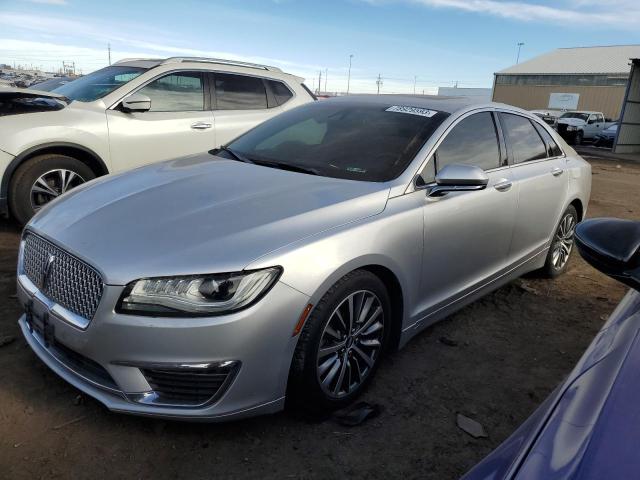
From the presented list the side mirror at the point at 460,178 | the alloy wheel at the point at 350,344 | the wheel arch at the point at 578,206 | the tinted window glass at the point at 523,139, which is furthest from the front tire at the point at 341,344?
the wheel arch at the point at 578,206

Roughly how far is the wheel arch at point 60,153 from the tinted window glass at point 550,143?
13.5ft

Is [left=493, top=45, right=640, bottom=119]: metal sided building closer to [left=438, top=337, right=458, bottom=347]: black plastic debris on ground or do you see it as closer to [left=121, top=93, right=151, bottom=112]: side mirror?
[left=121, top=93, right=151, bottom=112]: side mirror

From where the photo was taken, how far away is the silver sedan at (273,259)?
2084 mm

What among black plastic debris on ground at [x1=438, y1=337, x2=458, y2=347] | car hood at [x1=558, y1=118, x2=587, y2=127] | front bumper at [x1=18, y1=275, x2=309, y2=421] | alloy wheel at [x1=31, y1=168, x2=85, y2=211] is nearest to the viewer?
front bumper at [x1=18, y1=275, x2=309, y2=421]

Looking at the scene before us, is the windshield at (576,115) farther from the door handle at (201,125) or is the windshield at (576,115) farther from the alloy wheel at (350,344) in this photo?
the alloy wheel at (350,344)

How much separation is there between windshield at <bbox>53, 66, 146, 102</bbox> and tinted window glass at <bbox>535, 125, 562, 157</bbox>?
4.10 meters

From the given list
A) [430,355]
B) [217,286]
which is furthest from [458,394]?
[217,286]

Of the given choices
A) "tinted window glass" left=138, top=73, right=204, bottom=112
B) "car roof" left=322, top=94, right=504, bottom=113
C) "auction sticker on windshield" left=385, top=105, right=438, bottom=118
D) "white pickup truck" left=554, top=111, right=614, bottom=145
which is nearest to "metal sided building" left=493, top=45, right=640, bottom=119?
"white pickup truck" left=554, top=111, right=614, bottom=145

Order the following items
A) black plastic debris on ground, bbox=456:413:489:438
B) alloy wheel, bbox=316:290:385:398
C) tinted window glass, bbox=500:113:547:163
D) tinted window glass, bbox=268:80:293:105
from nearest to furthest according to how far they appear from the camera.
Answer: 1. alloy wheel, bbox=316:290:385:398
2. black plastic debris on ground, bbox=456:413:489:438
3. tinted window glass, bbox=500:113:547:163
4. tinted window glass, bbox=268:80:293:105

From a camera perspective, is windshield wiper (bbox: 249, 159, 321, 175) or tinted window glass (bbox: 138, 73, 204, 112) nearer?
windshield wiper (bbox: 249, 159, 321, 175)

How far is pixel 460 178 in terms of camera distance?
2803 mm

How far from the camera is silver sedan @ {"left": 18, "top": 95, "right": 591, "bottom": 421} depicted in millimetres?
2084

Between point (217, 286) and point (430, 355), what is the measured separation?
5.75 ft

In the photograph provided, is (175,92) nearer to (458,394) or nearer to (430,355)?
(430,355)
